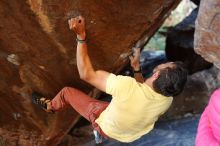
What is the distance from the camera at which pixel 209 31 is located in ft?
15.0

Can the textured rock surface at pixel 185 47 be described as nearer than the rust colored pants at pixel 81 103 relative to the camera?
No

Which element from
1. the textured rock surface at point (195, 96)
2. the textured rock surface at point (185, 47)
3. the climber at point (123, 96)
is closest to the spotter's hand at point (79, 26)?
the climber at point (123, 96)

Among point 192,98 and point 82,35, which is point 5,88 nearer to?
point 82,35

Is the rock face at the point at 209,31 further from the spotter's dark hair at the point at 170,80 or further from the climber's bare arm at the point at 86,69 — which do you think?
the climber's bare arm at the point at 86,69

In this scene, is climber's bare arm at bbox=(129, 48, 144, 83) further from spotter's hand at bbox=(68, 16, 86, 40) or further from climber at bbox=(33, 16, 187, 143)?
spotter's hand at bbox=(68, 16, 86, 40)

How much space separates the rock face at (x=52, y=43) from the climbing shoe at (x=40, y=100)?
0.23ft

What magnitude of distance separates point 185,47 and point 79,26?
11.1 feet

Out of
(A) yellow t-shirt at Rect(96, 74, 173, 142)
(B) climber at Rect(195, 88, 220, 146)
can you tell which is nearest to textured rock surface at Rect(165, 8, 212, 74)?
(A) yellow t-shirt at Rect(96, 74, 173, 142)

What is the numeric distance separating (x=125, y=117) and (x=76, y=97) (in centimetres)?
74

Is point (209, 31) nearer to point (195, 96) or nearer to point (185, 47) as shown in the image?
point (195, 96)

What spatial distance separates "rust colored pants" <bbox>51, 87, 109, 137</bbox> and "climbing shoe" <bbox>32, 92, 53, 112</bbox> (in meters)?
0.18

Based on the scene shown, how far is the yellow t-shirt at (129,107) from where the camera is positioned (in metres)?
4.35

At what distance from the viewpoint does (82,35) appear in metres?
4.68

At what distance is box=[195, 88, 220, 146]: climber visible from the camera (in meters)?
3.28
